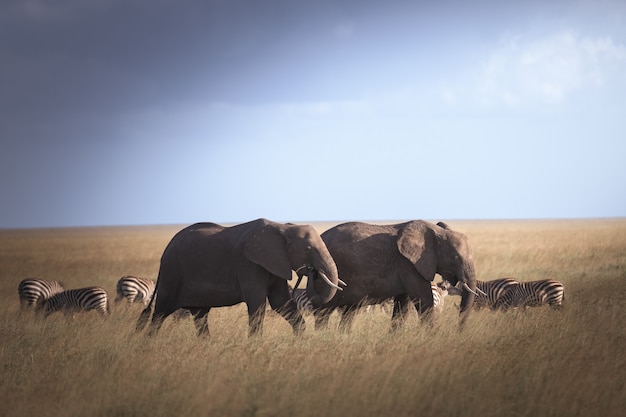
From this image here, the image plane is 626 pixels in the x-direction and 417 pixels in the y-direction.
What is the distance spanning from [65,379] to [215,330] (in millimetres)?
4635

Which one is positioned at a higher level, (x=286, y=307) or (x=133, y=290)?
(x=286, y=307)

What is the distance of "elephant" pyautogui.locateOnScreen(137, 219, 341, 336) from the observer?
13.1 metres

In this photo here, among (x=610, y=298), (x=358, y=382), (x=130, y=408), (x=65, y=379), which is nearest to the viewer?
(x=130, y=408)

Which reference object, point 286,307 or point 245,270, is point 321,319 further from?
point 245,270

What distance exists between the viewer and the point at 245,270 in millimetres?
13203

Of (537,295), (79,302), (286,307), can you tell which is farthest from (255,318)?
(537,295)

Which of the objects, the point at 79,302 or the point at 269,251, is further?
the point at 79,302

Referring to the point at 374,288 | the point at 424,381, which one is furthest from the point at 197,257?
the point at 424,381

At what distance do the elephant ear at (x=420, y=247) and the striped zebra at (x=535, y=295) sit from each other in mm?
3743

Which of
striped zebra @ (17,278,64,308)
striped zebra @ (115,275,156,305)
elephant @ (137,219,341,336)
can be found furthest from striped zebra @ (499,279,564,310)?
striped zebra @ (17,278,64,308)

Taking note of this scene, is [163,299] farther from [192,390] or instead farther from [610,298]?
[610,298]

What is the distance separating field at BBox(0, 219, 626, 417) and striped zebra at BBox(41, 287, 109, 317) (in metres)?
1.39

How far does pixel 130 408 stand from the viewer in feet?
28.7

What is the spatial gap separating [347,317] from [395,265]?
1242 mm
